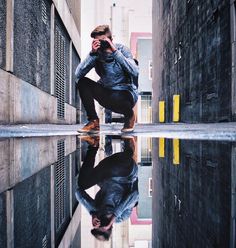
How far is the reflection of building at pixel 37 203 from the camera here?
0.89 m

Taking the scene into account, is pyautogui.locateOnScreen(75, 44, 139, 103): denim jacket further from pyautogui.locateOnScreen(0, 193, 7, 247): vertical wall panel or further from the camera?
pyautogui.locateOnScreen(0, 193, 7, 247): vertical wall panel

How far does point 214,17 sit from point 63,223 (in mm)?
7084

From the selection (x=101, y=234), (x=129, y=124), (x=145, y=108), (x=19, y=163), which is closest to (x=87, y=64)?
(x=129, y=124)

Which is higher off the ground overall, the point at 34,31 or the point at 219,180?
the point at 34,31

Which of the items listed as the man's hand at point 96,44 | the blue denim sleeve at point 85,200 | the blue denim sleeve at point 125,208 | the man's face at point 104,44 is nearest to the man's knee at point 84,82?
the man's face at point 104,44

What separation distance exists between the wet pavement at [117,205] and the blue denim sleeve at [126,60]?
2.25m

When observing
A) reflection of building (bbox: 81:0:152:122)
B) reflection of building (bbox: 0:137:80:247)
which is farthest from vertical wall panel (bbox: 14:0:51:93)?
reflection of building (bbox: 81:0:152:122)

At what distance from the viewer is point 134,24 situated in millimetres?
31562

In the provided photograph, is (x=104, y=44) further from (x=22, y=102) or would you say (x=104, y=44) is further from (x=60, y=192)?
(x=22, y=102)

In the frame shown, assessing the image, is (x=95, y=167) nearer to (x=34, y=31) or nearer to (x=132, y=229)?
(x=132, y=229)

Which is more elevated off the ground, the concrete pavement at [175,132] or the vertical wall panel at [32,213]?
the concrete pavement at [175,132]

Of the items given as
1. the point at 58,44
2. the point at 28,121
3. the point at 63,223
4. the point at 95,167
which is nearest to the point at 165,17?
the point at 58,44

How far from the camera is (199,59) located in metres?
8.88

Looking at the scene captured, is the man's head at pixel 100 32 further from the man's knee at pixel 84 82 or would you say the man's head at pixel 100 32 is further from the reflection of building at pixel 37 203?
the reflection of building at pixel 37 203
